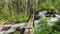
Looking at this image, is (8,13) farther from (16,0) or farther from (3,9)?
(16,0)

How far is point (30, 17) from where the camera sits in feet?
27.7

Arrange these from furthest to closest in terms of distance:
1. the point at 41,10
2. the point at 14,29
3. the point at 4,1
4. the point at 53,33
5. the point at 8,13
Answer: the point at 4,1, the point at 8,13, the point at 41,10, the point at 14,29, the point at 53,33

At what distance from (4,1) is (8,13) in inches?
61.0

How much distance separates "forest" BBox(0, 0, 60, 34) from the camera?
5.57 meters

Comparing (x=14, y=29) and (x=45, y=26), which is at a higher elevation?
(x=45, y=26)

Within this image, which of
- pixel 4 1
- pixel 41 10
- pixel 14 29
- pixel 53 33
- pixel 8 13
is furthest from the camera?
pixel 4 1

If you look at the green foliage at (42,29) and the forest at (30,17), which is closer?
the green foliage at (42,29)

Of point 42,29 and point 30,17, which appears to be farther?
point 30,17

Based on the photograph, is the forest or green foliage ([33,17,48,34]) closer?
green foliage ([33,17,48,34])

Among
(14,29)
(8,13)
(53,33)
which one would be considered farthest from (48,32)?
(8,13)

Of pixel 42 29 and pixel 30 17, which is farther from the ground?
pixel 42 29

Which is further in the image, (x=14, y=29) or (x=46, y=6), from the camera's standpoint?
(x=46, y=6)

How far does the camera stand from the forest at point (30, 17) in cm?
557

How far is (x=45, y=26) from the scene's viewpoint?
5.46 m
